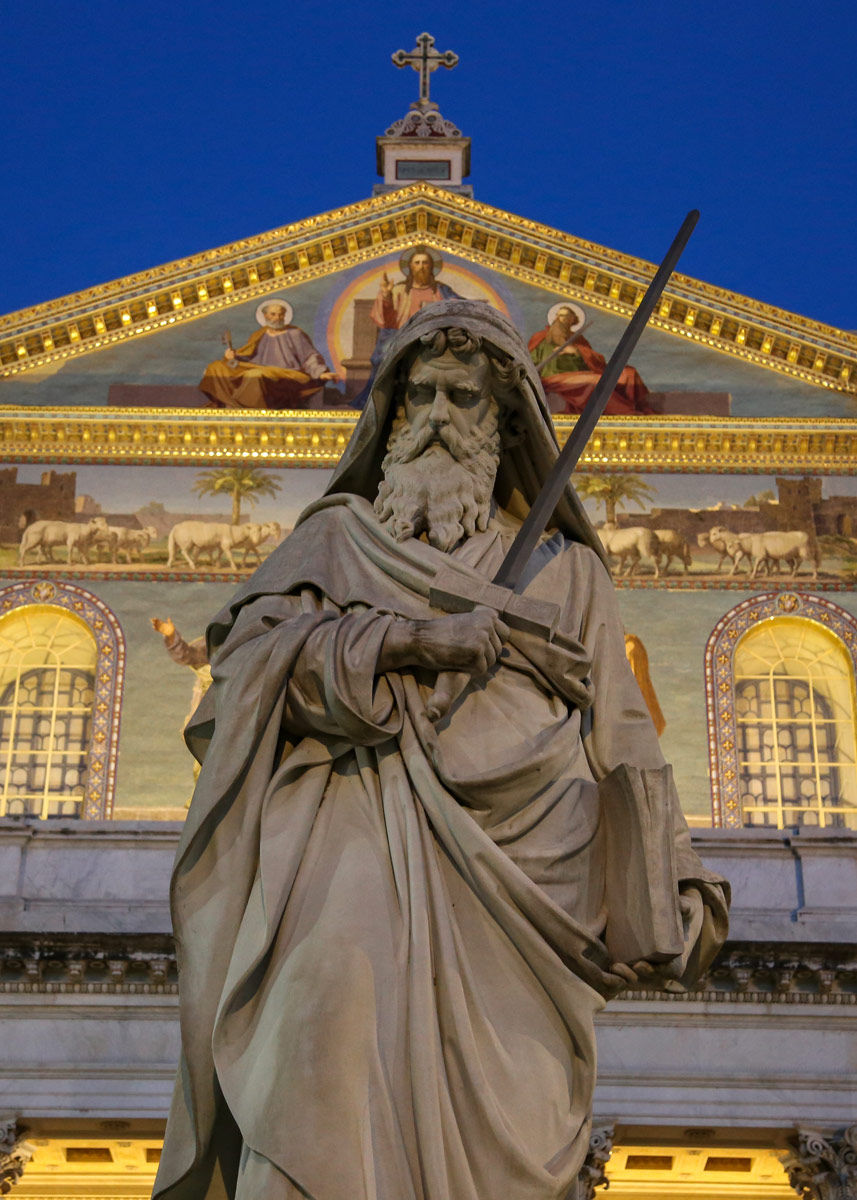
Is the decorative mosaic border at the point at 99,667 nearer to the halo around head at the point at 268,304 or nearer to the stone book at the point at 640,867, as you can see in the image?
the halo around head at the point at 268,304

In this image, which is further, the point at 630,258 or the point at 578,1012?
the point at 630,258

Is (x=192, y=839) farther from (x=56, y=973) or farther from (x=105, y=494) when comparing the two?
(x=105, y=494)

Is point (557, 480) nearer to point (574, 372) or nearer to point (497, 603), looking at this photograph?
point (497, 603)

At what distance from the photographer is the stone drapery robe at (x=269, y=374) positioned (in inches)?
749

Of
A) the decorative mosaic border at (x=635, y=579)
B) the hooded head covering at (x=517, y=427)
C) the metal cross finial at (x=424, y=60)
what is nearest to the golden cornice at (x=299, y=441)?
the decorative mosaic border at (x=635, y=579)

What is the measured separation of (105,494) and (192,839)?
15717 mm

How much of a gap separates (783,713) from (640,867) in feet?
49.9

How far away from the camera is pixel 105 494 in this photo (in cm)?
1836

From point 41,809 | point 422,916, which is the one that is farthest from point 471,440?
point 41,809

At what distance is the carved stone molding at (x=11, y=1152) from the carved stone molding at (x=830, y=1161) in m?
4.64

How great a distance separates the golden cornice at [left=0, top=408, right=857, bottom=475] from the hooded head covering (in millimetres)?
15209

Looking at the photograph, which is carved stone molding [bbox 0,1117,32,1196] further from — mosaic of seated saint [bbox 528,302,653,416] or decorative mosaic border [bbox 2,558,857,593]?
mosaic of seated saint [bbox 528,302,653,416]

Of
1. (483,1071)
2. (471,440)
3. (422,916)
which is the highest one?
(471,440)

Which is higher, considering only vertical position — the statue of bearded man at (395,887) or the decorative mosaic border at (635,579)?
the decorative mosaic border at (635,579)
